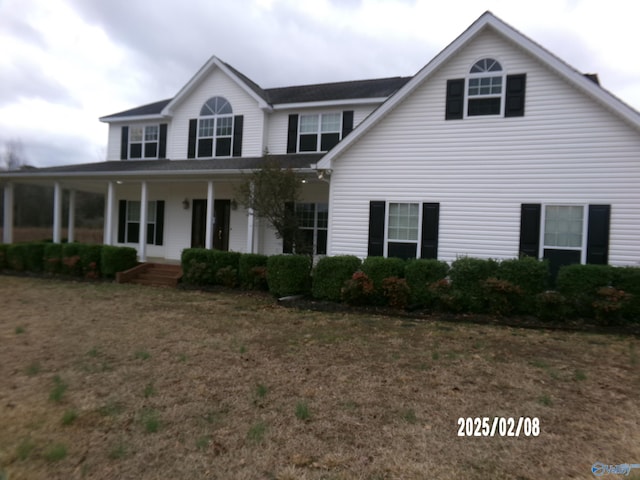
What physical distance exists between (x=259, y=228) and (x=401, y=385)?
9.91 metres

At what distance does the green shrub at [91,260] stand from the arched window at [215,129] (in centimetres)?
494

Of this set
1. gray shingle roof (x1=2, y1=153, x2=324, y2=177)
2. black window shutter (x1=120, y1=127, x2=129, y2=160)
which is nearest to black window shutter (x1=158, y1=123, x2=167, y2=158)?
gray shingle roof (x1=2, y1=153, x2=324, y2=177)

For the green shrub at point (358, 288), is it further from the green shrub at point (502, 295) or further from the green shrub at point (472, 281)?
the green shrub at point (502, 295)

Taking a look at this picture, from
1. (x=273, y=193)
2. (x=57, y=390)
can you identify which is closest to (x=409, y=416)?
(x=57, y=390)

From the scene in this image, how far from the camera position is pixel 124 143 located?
16.6m

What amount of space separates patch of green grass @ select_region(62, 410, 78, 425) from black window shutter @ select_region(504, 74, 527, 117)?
33.2 ft

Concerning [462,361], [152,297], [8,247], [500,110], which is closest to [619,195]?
[500,110]

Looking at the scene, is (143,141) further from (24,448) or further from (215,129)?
(24,448)

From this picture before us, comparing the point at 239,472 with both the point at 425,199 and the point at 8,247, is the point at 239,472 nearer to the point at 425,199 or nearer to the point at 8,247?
the point at 425,199

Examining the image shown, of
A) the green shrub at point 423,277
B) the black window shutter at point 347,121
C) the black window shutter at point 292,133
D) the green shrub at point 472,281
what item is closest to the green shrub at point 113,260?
the black window shutter at point 292,133

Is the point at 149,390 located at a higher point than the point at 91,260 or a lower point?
lower

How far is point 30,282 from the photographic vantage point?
12.4 m

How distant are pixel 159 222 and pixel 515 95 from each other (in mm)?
13297

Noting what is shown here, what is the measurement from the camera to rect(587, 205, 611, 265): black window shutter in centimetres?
862
